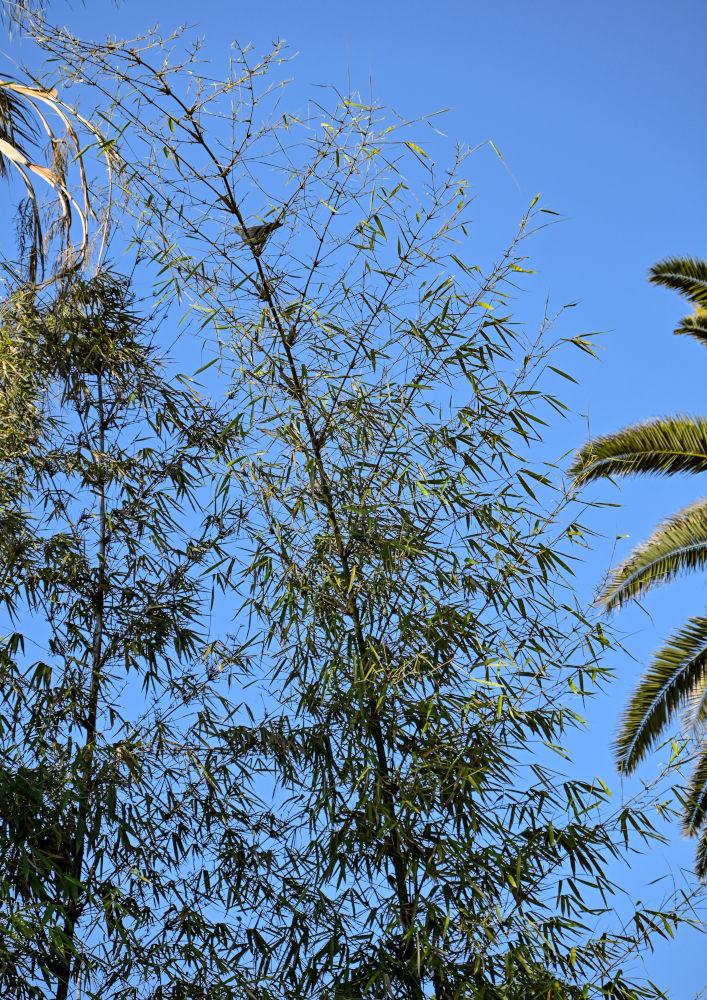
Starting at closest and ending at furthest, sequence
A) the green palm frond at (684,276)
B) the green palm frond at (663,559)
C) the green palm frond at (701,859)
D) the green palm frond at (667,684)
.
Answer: the green palm frond at (701,859)
the green palm frond at (667,684)
the green palm frond at (663,559)
the green palm frond at (684,276)

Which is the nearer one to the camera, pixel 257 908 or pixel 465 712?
pixel 465 712

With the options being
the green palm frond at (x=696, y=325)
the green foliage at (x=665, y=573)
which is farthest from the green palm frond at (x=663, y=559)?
the green palm frond at (x=696, y=325)

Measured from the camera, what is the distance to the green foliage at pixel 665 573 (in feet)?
23.0

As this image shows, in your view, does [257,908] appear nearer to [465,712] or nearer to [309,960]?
[309,960]

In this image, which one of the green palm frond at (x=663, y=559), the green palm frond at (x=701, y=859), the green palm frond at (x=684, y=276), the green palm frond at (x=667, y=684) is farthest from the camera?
the green palm frond at (x=684, y=276)

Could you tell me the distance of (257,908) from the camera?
134 inches

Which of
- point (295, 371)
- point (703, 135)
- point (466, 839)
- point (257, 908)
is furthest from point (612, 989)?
point (703, 135)

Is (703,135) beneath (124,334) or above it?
above

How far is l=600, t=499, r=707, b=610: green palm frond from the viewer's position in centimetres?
719

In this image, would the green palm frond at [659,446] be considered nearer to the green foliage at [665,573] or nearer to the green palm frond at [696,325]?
the green foliage at [665,573]

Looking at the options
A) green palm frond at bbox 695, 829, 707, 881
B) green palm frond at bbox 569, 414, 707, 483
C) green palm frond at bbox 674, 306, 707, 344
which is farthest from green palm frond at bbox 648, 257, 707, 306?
green palm frond at bbox 695, 829, 707, 881

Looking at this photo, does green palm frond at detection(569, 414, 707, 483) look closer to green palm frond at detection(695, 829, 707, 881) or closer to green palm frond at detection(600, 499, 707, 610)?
green palm frond at detection(600, 499, 707, 610)

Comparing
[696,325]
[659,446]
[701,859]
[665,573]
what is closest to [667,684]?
[665,573]

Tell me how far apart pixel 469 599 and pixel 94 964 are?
1.69 meters
